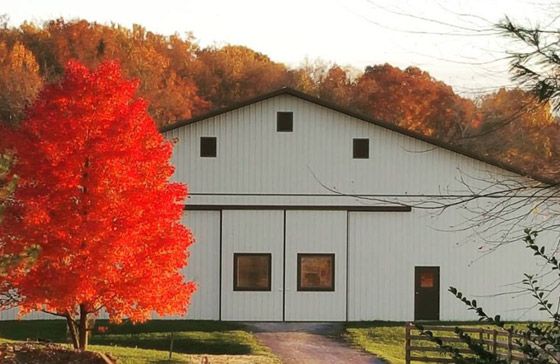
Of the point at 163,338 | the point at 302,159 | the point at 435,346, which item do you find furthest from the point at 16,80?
the point at 435,346

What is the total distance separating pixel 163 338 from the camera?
31.1 m

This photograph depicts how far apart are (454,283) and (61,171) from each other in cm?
1650

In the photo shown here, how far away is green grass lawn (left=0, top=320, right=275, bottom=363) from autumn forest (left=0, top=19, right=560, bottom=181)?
31.1m

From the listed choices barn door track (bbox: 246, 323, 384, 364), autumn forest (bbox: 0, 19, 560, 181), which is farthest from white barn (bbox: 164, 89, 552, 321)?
autumn forest (bbox: 0, 19, 560, 181)

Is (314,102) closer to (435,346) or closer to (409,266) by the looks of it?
(409,266)

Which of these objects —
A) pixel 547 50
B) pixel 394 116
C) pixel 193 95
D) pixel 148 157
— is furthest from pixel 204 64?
pixel 547 50

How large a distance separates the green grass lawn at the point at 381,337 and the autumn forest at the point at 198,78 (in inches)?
1082

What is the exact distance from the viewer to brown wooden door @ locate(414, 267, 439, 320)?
113ft

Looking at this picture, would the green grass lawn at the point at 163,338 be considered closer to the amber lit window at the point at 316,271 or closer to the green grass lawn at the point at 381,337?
the amber lit window at the point at 316,271

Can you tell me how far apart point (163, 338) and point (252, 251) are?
472 centimetres

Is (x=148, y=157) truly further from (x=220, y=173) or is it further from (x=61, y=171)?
(x=220, y=173)

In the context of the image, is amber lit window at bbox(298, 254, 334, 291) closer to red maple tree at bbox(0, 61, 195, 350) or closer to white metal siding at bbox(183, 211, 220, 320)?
white metal siding at bbox(183, 211, 220, 320)

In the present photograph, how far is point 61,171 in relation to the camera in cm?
2256

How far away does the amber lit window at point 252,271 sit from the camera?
34.2 m
